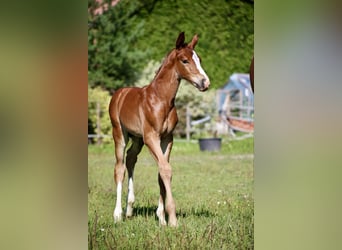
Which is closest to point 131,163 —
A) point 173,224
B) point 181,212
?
point 181,212

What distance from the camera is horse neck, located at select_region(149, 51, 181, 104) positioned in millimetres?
2619

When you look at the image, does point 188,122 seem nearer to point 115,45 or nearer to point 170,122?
point 115,45

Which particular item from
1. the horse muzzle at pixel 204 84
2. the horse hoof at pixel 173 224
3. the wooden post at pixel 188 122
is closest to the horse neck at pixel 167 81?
the horse muzzle at pixel 204 84

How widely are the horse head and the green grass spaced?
66 centimetres

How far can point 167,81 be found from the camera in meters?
2.64

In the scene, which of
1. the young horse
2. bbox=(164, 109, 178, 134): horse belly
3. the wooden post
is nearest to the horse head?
the young horse

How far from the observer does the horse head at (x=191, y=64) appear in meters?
2.51

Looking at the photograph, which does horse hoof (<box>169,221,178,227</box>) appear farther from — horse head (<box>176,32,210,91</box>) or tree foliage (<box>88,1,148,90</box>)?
tree foliage (<box>88,1,148,90</box>)

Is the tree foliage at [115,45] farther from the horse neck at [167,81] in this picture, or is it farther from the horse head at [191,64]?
the horse head at [191,64]

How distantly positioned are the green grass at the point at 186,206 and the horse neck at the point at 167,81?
62 cm
